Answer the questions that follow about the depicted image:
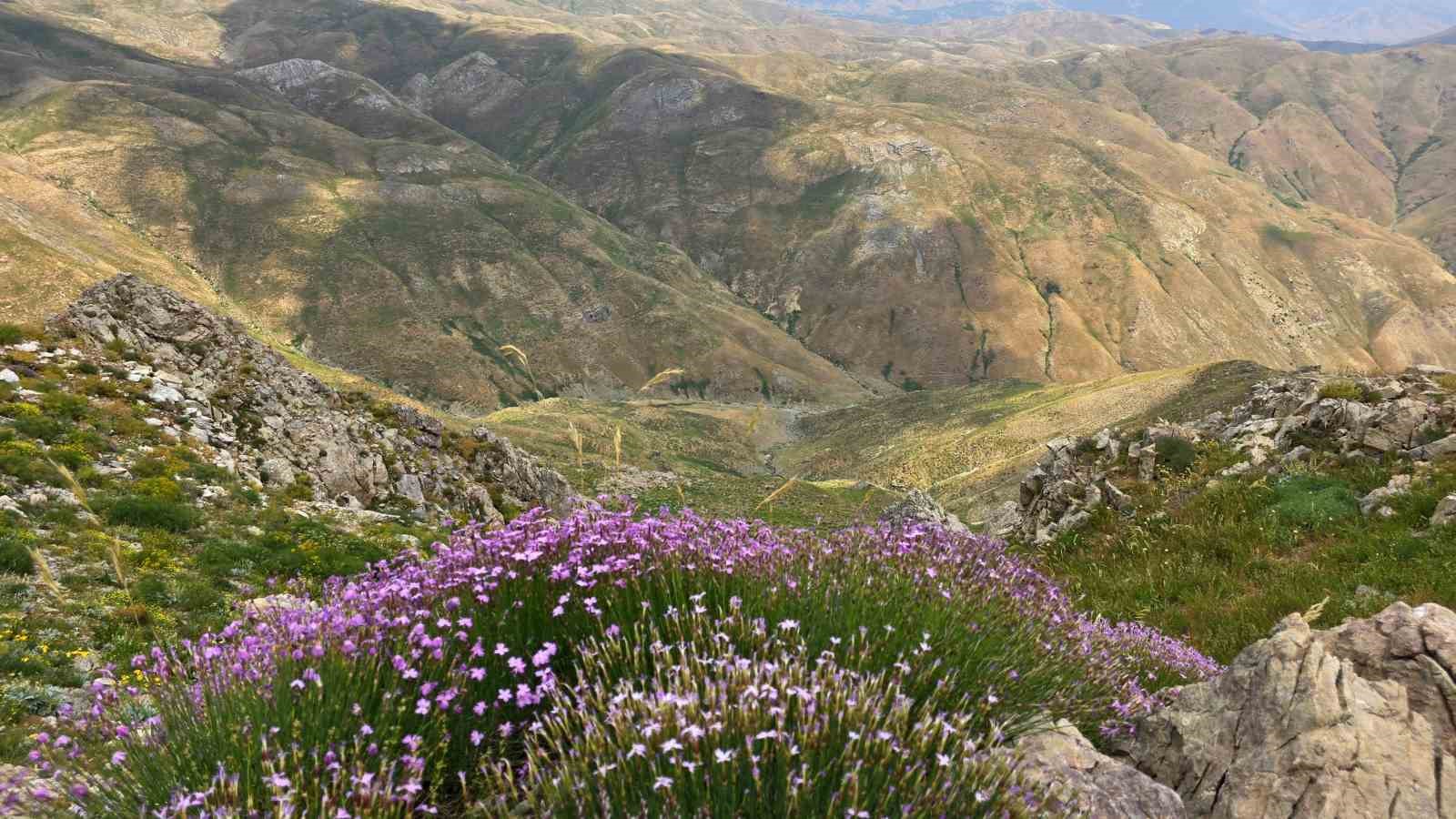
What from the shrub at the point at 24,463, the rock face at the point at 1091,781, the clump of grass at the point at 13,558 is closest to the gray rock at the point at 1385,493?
the rock face at the point at 1091,781

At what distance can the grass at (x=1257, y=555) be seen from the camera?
29.3ft

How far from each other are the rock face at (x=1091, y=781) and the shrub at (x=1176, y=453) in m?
14.7

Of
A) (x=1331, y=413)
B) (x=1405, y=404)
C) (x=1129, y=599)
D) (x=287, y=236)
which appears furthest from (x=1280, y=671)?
(x=287, y=236)

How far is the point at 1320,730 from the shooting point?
15.0ft

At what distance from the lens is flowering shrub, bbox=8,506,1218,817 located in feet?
11.0

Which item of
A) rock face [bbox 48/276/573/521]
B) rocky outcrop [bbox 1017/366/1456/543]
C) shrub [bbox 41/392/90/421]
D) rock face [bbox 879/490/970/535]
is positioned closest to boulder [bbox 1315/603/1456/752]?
rocky outcrop [bbox 1017/366/1456/543]

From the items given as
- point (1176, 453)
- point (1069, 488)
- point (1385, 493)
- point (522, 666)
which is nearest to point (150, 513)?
point (522, 666)

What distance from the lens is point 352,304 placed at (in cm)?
15575

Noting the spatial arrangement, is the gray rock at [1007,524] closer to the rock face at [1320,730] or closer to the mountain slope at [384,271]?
the rock face at [1320,730]

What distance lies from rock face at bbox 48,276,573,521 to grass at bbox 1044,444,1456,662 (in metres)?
Answer: 16.1

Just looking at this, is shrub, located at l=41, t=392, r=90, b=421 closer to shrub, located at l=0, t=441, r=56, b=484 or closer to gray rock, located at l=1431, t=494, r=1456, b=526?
shrub, located at l=0, t=441, r=56, b=484

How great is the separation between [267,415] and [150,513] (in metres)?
8.10

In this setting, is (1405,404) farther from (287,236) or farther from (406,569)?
(287,236)

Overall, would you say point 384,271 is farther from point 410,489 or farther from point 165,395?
point 165,395
